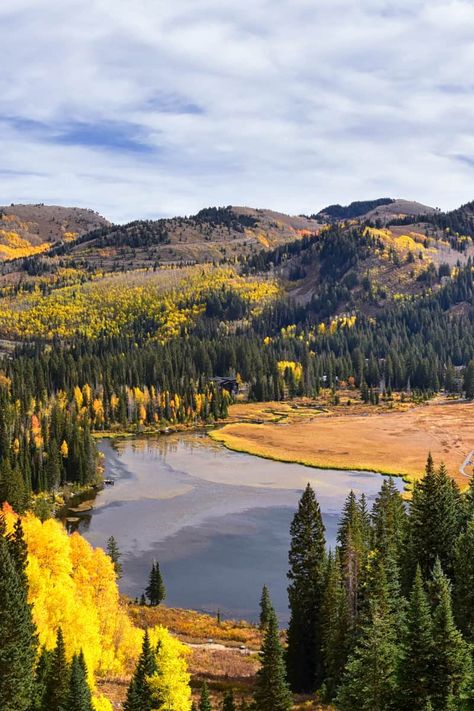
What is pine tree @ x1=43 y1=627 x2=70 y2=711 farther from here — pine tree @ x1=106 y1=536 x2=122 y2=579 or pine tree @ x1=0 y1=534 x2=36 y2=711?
pine tree @ x1=106 y1=536 x2=122 y2=579

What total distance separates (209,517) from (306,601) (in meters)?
48.0

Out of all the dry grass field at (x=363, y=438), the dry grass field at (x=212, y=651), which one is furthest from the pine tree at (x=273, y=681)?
the dry grass field at (x=363, y=438)

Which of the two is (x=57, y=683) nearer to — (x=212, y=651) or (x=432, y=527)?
(x=212, y=651)

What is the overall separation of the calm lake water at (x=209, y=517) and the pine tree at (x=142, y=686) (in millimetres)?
31520

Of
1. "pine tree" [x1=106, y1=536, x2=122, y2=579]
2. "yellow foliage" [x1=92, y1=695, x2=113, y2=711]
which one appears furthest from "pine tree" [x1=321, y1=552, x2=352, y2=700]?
"pine tree" [x1=106, y1=536, x2=122, y2=579]

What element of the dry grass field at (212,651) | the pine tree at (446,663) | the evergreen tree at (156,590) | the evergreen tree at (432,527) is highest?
the evergreen tree at (432,527)

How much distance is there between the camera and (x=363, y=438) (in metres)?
159

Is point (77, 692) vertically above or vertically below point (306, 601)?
above

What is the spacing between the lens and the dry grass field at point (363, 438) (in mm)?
134875

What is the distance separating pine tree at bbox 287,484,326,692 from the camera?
2095 inches

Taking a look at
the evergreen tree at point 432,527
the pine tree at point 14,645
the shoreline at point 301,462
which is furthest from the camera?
the shoreline at point 301,462

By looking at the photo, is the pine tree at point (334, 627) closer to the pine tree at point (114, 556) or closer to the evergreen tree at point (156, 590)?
the evergreen tree at point (156, 590)

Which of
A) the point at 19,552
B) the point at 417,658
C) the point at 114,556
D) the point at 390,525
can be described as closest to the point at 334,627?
the point at 417,658

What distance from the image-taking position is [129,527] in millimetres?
97312
